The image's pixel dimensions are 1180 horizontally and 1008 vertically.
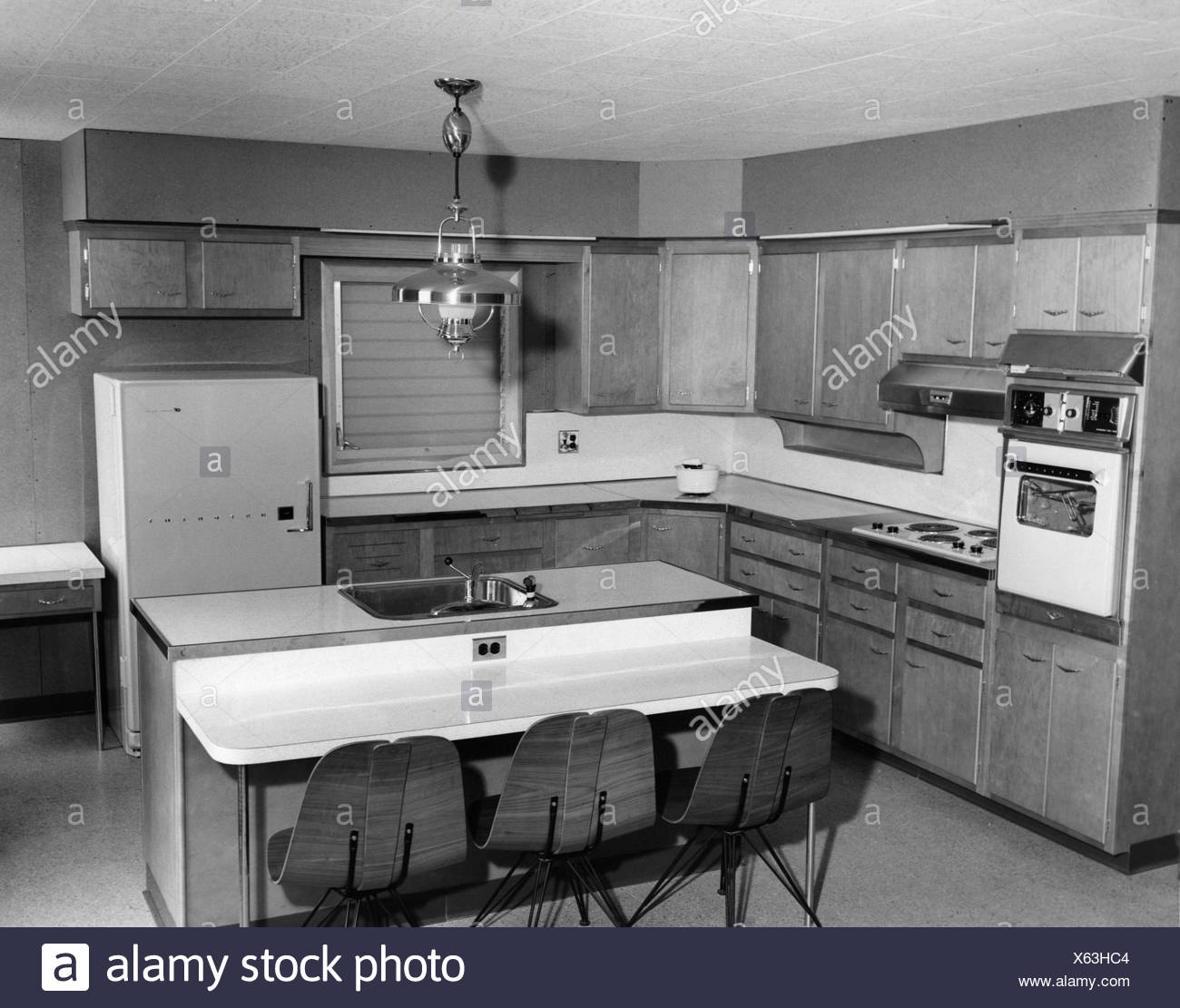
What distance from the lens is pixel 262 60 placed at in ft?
13.8

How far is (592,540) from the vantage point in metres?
7.09

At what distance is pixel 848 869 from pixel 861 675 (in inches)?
51.8

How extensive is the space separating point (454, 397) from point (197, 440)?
180cm

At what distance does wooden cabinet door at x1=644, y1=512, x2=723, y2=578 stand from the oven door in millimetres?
2081

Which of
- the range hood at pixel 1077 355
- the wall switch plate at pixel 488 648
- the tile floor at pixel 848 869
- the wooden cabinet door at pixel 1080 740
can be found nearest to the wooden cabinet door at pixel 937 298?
the range hood at pixel 1077 355

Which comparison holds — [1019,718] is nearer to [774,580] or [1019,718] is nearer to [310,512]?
[774,580]

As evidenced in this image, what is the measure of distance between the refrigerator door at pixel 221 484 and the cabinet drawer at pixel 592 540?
54.9 inches

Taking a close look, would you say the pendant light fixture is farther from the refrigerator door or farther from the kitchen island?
the refrigerator door

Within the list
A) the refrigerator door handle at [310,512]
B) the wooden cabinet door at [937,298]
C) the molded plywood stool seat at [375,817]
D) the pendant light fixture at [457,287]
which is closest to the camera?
the molded plywood stool seat at [375,817]

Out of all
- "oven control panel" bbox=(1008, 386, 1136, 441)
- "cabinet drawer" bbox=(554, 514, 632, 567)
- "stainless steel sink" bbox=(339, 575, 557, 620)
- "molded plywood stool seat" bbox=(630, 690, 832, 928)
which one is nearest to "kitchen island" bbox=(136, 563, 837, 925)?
"stainless steel sink" bbox=(339, 575, 557, 620)

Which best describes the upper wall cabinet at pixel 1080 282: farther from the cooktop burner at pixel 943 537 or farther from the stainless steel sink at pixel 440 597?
the stainless steel sink at pixel 440 597

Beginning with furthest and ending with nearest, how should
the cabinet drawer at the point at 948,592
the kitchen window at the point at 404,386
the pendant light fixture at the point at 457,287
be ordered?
the kitchen window at the point at 404,386, the cabinet drawer at the point at 948,592, the pendant light fixture at the point at 457,287

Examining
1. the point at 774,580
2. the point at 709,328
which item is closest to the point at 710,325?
the point at 709,328

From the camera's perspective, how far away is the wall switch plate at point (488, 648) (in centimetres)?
445
